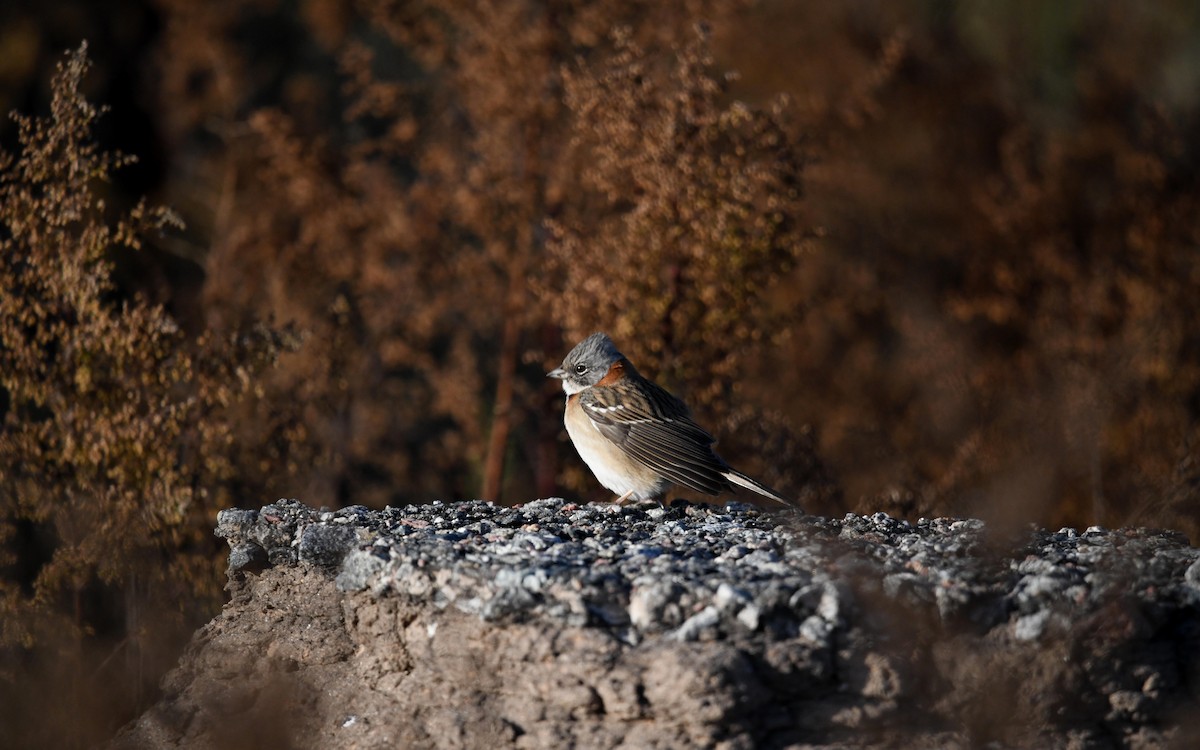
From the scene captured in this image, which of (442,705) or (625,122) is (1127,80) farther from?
(442,705)

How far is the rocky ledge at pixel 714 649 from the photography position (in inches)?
150

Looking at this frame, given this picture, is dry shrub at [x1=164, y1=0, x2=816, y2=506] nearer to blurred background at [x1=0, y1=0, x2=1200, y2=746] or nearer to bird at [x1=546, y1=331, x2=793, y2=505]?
blurred background at [x1=0, y1=0, x2=1200, y2=746]

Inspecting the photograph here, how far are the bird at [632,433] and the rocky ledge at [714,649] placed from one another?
1.27m

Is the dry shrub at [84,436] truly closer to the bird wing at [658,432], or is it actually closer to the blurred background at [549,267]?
the blurred background at [549,267]

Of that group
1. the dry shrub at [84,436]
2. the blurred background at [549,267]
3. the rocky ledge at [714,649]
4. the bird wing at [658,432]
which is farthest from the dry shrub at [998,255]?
the dry shrub at [84,436]

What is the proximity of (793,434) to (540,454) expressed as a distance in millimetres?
1877

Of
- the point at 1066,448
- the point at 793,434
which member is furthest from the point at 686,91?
the point at 1066,448

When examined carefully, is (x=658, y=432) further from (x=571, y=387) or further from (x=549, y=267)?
(x=549, y=267)

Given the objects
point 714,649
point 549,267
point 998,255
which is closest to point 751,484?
point 714,649

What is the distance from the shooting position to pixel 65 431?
6242 mm

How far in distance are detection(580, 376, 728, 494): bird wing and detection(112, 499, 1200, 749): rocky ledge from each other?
4.06ft

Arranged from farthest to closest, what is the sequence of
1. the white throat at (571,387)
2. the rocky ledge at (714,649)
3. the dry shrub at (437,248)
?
the dry shrub at (437,248) < the white throat at (571,387) < the rocky ledge at (714,649)

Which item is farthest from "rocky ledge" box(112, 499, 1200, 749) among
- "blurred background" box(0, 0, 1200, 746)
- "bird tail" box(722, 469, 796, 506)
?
"bird tail" box(722, 469, 796, 506)

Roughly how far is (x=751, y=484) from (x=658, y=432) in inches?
26.6
